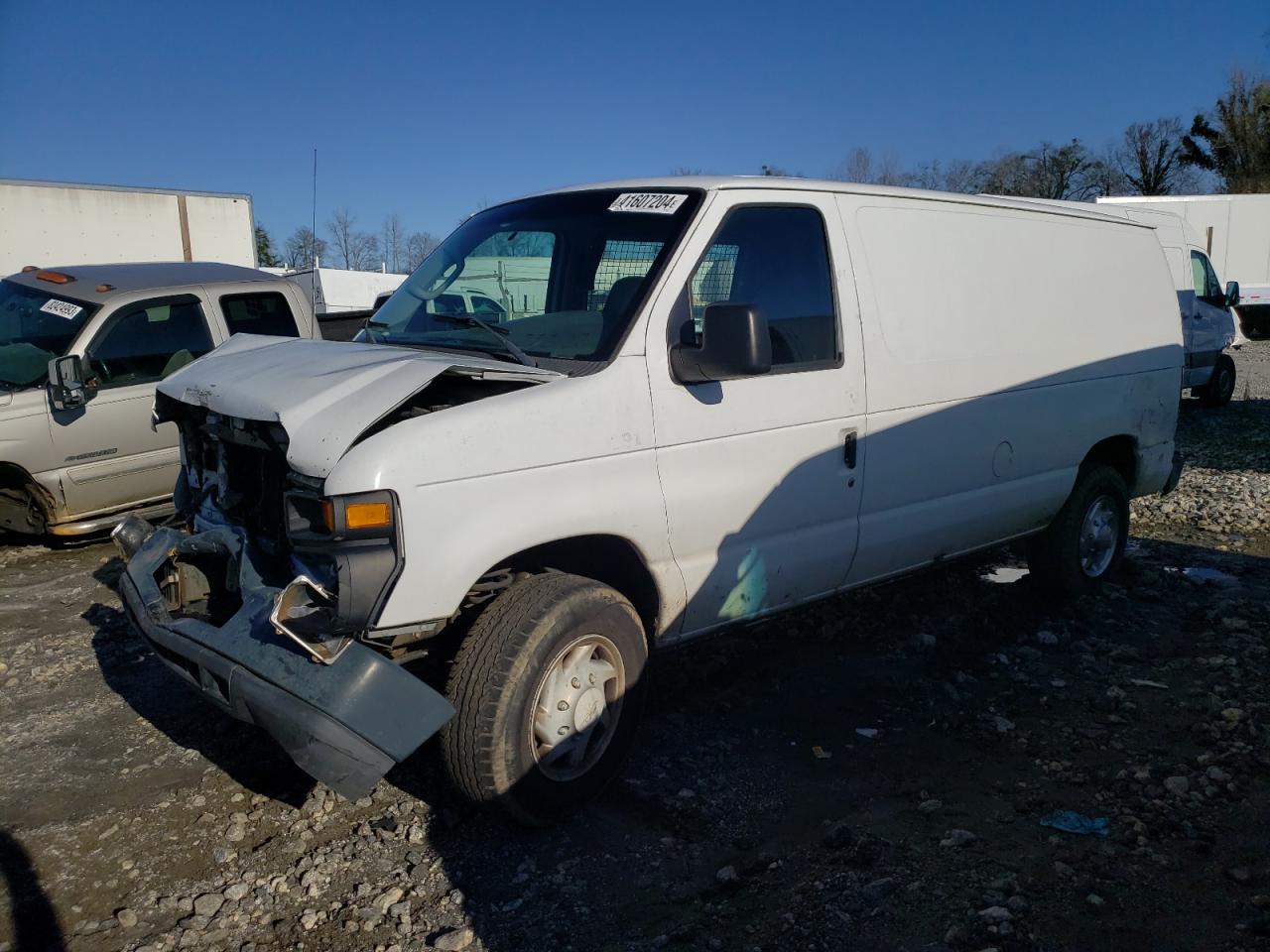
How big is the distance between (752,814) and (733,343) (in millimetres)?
1736

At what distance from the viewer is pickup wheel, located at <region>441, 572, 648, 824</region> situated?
3.21 metres

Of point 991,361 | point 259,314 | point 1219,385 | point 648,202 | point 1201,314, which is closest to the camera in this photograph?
point 648,202

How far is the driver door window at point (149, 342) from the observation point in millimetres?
7066

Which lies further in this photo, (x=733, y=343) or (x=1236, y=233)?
(x=1236, y=233)

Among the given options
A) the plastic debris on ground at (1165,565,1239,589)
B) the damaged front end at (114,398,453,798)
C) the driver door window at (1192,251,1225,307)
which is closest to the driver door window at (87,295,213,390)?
the damaged front end at (114,398,453,798)

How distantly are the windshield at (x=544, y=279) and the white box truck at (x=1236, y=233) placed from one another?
25.5 meters

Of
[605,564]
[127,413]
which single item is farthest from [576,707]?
[127,413]

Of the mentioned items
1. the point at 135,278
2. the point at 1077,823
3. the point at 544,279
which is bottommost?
the point at 1077,823

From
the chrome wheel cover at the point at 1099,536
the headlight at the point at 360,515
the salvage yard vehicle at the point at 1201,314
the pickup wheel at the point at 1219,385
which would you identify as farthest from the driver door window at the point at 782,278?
the pickup wheel at the point at 1219,385

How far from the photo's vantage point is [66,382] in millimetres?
6520

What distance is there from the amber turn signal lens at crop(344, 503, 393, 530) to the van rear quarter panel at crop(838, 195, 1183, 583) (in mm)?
2271

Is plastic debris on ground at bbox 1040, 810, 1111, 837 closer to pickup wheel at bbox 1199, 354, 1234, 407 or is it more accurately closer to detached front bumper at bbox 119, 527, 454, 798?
detached front bumper at bbox 119, 527, 454, 798

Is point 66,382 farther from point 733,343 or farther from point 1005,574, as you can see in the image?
point 1005,574

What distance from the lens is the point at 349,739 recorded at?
9.37 feet
